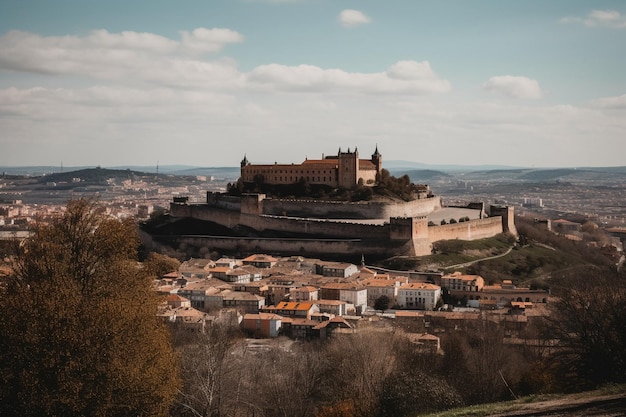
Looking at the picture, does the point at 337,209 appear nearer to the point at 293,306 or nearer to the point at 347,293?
the point at 347,293

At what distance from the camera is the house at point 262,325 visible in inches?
1336

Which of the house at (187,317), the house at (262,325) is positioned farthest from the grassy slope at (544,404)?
the house at (262,325)

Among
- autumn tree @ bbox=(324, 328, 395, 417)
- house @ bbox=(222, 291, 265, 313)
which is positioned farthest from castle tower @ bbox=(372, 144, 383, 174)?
autumn tree @ bbox=(324, 328, 395, 417)

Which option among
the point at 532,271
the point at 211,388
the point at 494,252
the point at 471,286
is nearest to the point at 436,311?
the point at 471,286

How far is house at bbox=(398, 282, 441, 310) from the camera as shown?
136 feet

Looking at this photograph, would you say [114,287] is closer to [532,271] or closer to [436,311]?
[436,311]

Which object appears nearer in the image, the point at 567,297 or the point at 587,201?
the point at 567,297

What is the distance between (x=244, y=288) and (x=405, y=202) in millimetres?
23002

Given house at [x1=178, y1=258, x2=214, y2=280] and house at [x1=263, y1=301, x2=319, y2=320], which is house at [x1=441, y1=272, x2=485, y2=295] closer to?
house at [x1=263, y1=301, x2=319, y2=320]

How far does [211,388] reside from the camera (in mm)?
16797

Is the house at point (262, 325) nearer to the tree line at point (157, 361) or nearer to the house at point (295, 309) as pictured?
the house at point (295, 309)

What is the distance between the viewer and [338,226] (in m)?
55.9

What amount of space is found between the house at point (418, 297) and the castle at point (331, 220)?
10025mm

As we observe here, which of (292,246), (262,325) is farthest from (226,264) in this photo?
(262,325)
